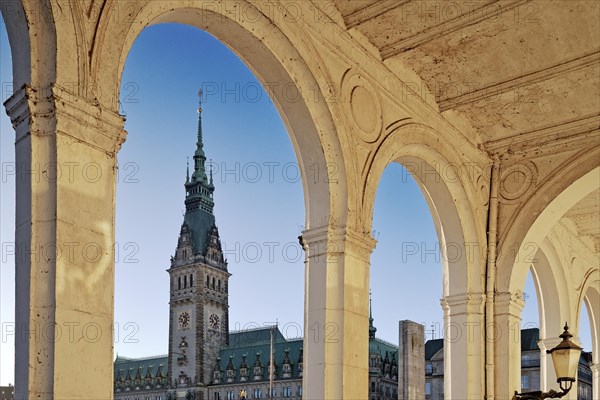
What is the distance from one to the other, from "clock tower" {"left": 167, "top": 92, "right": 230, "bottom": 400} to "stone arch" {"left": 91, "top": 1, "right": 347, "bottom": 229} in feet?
300

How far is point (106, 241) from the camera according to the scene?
231 inches

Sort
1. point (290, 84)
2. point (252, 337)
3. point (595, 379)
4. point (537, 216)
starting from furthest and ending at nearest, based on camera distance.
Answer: point (252, 337)
point (595, 379)
point (537, 216)
point (290, 84)

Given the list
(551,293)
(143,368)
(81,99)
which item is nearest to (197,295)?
(143,368)

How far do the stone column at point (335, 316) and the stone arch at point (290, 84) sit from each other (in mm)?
279

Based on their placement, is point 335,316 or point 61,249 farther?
point 335,316

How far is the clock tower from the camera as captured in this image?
9869cm

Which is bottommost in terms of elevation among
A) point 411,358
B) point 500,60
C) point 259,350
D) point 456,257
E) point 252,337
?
point 259,350

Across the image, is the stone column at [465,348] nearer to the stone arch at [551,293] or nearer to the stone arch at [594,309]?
the stone arch at [551,293]

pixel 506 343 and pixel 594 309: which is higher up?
pixel 594 309

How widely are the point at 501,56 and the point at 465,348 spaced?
4121 millimetres

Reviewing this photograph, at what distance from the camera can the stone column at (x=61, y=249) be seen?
5375mm

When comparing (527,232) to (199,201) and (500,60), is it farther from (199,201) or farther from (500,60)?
(199,201)

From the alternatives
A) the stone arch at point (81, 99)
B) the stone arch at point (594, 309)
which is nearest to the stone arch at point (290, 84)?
the stone arch at point (81, 99)

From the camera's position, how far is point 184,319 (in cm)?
10100
